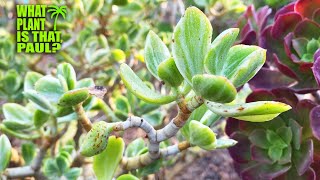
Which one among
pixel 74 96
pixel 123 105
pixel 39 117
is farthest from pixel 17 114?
pixel 74 96

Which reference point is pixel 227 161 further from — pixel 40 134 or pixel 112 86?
pixel 40 134

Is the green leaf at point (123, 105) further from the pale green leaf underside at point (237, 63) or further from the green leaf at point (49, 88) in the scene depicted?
the pale green leaf underside at point (237, 63)

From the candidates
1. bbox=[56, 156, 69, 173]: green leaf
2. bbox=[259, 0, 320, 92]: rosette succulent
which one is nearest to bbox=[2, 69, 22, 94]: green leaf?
bbox=[56, 156, 69, 173]: green leaf

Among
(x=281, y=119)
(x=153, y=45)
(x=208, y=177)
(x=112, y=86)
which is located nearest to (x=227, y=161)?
(x=208, y=177)

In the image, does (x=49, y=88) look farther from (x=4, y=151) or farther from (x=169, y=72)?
(x=169, y=72)

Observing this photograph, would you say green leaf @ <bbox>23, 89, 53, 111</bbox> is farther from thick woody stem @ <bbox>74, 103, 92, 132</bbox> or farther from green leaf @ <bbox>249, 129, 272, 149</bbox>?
green leaf @ <bbox>249, 129, 272, 149</bbox>

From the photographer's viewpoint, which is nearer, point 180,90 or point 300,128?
point 180,90
